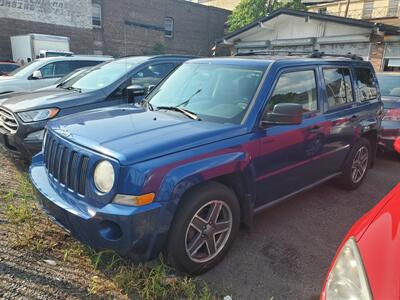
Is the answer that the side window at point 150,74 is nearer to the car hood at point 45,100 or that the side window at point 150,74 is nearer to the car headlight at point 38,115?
the car hood at point 45,100

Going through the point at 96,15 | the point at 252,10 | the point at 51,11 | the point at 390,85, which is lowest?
the point at 390,85

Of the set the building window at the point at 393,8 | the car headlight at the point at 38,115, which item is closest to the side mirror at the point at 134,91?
the car headlight at the point at 38,115

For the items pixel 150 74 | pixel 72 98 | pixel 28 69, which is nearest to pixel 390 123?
pixel 150 74

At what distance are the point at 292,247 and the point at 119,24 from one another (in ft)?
85.6

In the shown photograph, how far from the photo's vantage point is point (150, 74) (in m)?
5.80

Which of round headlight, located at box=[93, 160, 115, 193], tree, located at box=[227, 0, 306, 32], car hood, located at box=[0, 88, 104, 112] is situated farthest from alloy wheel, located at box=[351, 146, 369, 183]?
tree, located at box=[227, 0, 306, 32]

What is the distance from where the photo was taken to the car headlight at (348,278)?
4.53 feet

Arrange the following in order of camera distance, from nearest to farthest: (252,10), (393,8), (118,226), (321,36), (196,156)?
(118,226)
(196,156)
(321,36)
(252,10)
(393,8)

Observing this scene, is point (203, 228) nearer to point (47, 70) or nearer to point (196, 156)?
point (196, 156)

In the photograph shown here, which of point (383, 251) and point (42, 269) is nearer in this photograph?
point (383, 251)

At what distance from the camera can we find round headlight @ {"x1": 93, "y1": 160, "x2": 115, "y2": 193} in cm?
228

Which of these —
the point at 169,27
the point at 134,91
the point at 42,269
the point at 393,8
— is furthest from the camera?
the point at 393,8

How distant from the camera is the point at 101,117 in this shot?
3.19 meters

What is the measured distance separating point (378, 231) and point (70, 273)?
2264 mm
